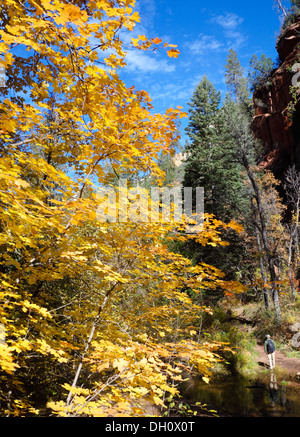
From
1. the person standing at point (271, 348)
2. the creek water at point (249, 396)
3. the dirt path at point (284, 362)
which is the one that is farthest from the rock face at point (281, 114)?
the creek water at point (249, 396)

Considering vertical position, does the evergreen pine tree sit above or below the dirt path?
above

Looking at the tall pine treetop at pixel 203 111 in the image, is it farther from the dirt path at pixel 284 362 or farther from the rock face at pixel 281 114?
the dirt path at pixel 284 362

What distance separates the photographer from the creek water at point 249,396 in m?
6.25

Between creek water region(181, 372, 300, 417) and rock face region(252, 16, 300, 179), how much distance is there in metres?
16.2

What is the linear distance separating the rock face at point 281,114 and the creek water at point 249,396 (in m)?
16.2

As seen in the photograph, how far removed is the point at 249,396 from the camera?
742 centimetres

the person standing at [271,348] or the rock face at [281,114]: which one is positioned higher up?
the rock face at [281,114]

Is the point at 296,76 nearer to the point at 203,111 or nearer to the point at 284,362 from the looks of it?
the point at 203,111

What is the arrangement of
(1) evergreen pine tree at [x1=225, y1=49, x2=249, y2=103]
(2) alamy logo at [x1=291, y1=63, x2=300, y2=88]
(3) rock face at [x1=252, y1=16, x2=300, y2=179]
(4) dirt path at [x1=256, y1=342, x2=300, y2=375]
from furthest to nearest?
1. (1) evergreen pine tree at [x1=225, y1=49, x2=249, y2=103]
2. (3) rock face at [x1=252, y1=16, x2=300, y2=179]
3. (2) alamy logo at [x1=291, y1=63, x2=300, y2=88]
4. (4) dirt path at [x1=256, y1=342, x2=300, y2=375]

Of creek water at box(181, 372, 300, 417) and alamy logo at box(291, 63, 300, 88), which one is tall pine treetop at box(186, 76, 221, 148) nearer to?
alamy logo at box(291, 63, 300, 88)

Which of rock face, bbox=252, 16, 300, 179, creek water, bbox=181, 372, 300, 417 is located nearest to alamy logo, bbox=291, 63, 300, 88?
rock face, bbox=252, 16, 300, 179

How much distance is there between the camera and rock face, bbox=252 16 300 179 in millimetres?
19781

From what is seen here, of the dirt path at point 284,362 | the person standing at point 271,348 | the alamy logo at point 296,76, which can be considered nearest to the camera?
the person standing at point 271,348

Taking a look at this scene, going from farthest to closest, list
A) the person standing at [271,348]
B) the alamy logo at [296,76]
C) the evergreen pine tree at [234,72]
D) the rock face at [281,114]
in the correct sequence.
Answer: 1. the evergreen pine tree at [234,72]
2. the rock face at [281,114]
3. the alamy logo at [296,76]
4. the person standing at [271,348]
